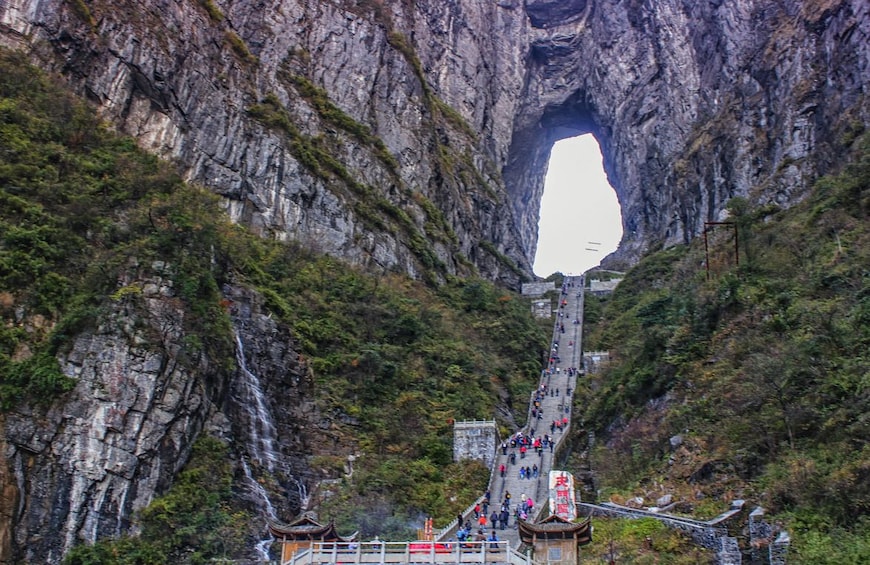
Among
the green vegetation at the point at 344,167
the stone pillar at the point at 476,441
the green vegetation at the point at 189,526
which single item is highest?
the green vegetation at the point at 344,167

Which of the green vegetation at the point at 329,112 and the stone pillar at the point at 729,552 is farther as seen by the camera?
the green vegetation at the point at 329,112

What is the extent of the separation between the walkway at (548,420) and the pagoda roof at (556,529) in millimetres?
4430

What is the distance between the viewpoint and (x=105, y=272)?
26.6 metres

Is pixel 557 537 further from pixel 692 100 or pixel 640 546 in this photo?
pixel 692 100

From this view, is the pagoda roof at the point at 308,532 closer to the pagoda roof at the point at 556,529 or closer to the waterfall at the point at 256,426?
the pagoda roof at the point at 556,529

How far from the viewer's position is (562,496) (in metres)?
23.6

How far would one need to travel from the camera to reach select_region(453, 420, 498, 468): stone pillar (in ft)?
99.9

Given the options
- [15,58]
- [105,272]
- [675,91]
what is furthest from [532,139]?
[105,272]

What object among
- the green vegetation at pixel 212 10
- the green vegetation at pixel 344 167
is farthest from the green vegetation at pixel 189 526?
the green vegetation at pixel 212 10

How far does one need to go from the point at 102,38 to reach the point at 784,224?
111 feet

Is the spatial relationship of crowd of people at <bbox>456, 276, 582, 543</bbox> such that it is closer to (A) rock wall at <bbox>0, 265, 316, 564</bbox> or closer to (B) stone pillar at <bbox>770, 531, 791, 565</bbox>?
(B) stone pillar at <bbox>770, 531, 791, 565</bbox>

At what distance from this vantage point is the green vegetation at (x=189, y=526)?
2186cm

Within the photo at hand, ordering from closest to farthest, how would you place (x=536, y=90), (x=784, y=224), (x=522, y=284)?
(x=784, y=224) → (x=522, y=284) → (x=536, y=90)

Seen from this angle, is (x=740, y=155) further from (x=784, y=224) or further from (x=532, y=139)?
(x=532, y=139)
